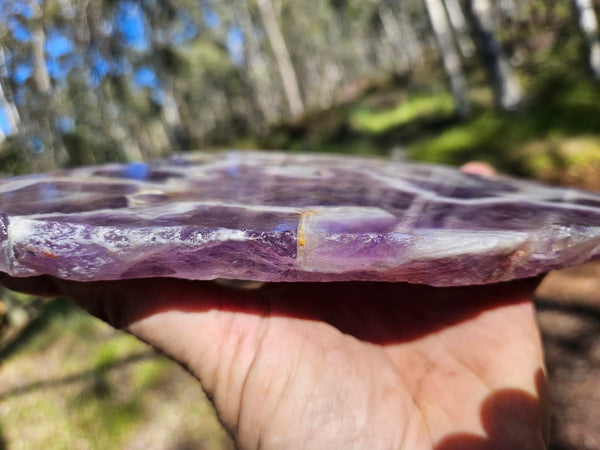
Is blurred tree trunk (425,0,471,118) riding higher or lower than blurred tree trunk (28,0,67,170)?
lower

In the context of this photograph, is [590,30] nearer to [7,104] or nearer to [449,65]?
[449,65]

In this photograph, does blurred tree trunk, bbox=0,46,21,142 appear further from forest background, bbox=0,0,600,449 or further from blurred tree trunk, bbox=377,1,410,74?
blurred tree trunk, bbox=377,1,410,74

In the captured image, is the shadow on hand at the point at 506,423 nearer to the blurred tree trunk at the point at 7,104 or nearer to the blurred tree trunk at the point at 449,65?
the blurred tree trunk at the point at 449,65

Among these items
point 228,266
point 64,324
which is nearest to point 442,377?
point 228,266

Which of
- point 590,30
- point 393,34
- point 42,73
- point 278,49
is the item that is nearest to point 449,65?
point 590,30

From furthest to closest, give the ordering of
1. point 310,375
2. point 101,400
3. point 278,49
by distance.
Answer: point 278,49
point 101,400
point 310,375

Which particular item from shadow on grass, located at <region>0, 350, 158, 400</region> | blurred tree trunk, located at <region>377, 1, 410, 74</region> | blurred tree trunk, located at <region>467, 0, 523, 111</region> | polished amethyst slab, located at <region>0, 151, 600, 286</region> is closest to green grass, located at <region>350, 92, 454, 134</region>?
blurred tree trunk, located at <region>467, 0, 523, 111</region>
